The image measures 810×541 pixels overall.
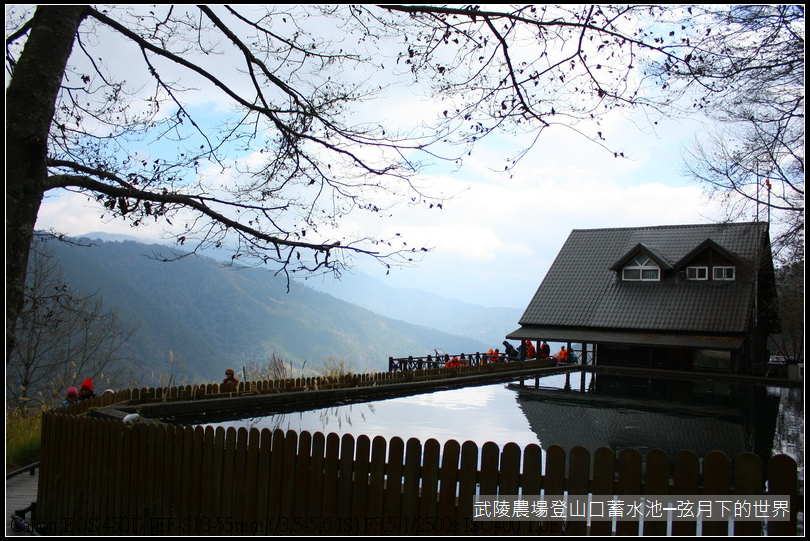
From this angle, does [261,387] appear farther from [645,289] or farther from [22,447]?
[645,289]

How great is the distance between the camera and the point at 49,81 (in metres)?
5.23

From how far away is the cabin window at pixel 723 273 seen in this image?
27.3 meters

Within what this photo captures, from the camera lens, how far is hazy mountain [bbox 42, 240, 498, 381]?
339 ft

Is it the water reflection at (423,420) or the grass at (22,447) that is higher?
the water reflection at (423,420)

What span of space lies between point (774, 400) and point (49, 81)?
64.4 feet

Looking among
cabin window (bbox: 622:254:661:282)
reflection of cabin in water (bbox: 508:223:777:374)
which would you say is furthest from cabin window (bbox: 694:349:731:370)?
cabin window (bbox: 622:254:661:282)

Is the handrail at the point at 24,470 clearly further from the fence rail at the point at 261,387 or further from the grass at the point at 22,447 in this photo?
the fence rail at the point at 261,387

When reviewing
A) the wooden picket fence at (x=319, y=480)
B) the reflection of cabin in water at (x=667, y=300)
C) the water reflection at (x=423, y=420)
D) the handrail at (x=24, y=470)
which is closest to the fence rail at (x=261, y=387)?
the handrail at (x=24, y=470)

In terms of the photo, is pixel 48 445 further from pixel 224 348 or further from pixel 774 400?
pixel 224 348

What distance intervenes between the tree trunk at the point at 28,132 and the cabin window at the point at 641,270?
28.1 m

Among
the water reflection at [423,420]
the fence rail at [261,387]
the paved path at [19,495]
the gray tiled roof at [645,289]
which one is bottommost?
the paved path at [19,495]

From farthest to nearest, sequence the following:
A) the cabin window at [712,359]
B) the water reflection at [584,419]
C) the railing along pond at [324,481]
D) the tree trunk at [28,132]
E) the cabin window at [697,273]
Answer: the cabin window at [697,273], the cabin window at [712,359], the water reflection at [584,419], the tree trunk at [28,132], the railing along pond at [324,481]

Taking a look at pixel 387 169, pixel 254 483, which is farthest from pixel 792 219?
pixel 254 483

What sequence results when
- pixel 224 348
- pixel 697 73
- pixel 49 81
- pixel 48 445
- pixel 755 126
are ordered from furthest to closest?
pixel 224 348, pixel 755 126, pixel 48 445, pixel 697 73, pixel 49 81
